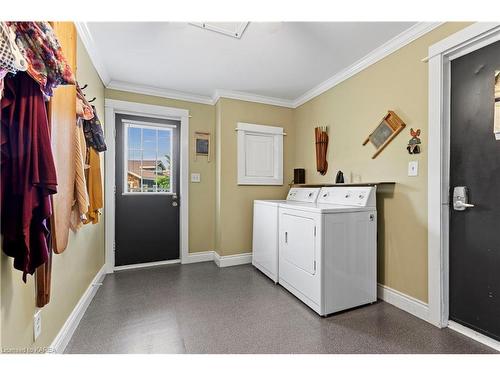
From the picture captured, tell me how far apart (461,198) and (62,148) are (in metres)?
2.60

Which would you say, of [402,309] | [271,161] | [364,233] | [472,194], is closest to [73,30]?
[271,161]

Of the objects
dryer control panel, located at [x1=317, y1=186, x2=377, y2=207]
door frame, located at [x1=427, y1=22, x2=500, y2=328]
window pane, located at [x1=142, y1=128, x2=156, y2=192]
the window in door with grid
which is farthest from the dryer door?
window pane, located at [x1=142, y1=128, x2=156, y2=192]

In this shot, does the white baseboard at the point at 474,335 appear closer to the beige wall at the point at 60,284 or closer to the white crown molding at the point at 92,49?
the beige wall at the point at 60,284

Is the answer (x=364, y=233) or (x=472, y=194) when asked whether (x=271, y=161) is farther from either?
(x=472, y=194)

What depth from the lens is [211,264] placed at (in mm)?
3201

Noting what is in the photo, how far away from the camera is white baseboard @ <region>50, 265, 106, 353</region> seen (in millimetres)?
1438

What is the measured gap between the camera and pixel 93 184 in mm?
2008

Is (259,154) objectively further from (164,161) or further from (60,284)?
(60,284)

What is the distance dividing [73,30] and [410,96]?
104 inches

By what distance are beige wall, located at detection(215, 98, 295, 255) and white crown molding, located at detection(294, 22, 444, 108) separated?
0.85m

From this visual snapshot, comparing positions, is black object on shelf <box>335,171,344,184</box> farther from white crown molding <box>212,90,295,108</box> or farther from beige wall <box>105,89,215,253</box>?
beige wall <box>105,89,215,253</box>

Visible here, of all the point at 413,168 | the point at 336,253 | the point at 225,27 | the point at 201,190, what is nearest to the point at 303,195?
the point at 336,253
